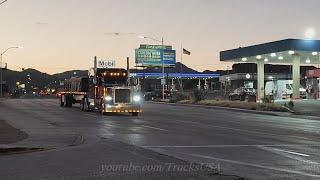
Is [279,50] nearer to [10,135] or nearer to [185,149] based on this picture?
[10,135]

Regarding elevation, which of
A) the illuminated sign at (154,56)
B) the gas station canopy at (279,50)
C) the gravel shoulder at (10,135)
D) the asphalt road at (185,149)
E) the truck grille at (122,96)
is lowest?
the asphalt road at (185,149)

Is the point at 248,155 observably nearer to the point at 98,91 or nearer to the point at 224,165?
the point at 224,165

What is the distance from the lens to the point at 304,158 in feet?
51.1

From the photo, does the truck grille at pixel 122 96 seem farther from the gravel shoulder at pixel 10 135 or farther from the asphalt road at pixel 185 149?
the gravel shoulder at pixel 10 135

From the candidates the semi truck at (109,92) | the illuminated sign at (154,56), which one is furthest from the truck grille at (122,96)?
the illuminated sign at (154,56)

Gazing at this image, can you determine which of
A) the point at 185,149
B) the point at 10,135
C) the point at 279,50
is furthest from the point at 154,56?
the point at 185,149

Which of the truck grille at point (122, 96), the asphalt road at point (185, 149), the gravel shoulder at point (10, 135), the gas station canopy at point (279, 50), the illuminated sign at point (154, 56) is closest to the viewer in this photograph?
the asphalt road at point (185, 149)

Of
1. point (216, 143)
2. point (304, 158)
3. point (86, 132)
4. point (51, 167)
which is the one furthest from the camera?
point (86, 132)

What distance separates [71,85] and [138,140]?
105 feet

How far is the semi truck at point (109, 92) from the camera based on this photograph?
130 ft

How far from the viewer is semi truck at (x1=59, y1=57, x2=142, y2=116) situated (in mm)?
39562

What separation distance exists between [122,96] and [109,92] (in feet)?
2.92

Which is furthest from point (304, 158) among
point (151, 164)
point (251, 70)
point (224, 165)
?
point (251, 70)

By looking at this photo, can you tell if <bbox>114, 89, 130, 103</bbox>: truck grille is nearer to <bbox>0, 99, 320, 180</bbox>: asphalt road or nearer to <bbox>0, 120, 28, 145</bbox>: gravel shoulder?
<bbox>0, 99, 320, 180</bbox>: asphalt road
